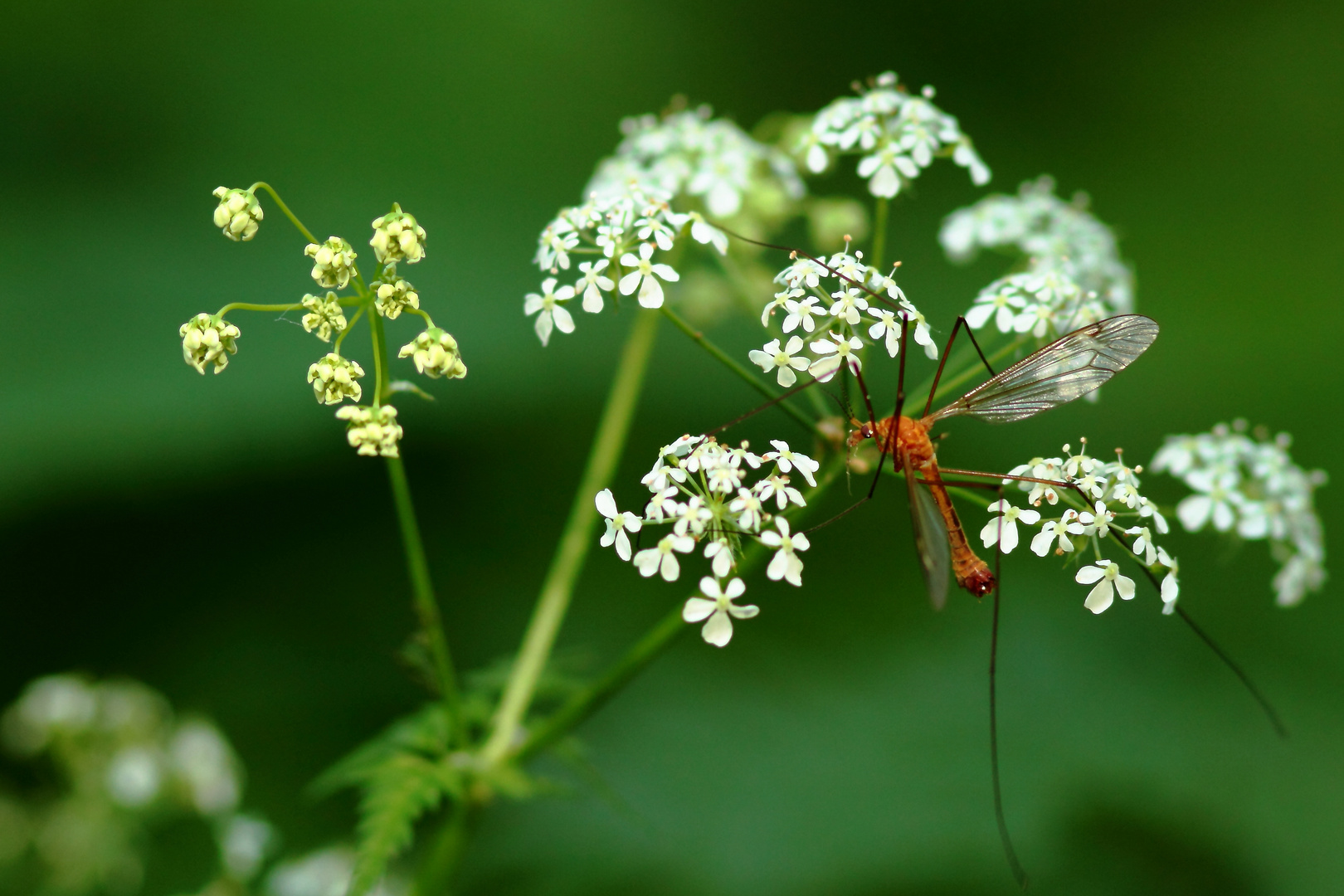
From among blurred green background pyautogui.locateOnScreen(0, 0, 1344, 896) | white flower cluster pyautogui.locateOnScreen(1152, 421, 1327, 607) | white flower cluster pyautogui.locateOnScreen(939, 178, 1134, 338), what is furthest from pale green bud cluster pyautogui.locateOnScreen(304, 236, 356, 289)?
blurred green background pyautogui.locateOnScreen(0, 0, 1344, 896)

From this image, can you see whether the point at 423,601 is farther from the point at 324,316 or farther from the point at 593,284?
the point at 593,284

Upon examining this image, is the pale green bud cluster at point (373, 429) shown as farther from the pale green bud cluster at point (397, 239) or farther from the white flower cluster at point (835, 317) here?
the white flower cluster at point (835, 317)

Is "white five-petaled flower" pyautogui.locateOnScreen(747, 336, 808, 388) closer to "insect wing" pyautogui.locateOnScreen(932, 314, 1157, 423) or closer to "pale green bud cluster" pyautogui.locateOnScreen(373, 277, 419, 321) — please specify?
"insect wing" pyautogui.locateOnScreen(932, 314, 1157, 423)

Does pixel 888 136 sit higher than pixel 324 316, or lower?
higher

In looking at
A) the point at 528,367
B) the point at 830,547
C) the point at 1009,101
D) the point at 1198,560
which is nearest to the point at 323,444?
the point at 528,367

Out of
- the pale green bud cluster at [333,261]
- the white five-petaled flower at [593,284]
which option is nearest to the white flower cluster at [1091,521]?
the white five-petaled flower at [593,284]

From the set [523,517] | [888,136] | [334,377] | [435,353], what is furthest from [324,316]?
[523,517]
